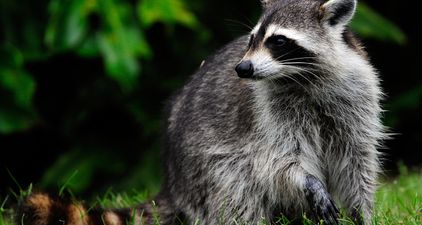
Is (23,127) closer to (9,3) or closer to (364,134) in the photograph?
(9,3)

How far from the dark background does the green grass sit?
1475mm

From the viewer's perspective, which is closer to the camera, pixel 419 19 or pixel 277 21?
pixel 277 21

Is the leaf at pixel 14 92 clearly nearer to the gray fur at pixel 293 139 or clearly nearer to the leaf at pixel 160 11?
the leaf at pixel 160 11

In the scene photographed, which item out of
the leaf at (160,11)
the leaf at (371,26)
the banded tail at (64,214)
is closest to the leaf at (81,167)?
the leaf at (160,11)

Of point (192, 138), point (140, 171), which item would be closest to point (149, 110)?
point (140, 171)

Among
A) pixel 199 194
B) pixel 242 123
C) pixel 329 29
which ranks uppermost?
pixel 329 29

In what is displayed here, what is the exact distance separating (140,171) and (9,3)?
8.15ft

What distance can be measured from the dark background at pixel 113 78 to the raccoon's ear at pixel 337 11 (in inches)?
129

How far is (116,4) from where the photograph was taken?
9.24 m

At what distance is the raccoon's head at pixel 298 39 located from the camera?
5.88 metres

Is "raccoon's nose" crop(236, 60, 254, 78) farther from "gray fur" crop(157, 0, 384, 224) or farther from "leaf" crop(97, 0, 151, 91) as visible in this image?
"leaf" crop(97, 0, 151, 91)

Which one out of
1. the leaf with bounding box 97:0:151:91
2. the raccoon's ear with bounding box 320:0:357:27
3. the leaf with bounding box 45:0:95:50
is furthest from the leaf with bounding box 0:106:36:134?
the raccoon's ear with bounding box 320:0:357:27

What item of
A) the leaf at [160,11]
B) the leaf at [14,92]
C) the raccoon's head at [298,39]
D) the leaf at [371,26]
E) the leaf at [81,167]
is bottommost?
the leaf at [81,167]

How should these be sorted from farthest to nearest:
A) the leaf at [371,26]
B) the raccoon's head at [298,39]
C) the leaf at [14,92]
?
the leaf at [371,26], the leaf at [14,92], the raccoon's head at [298,39]
